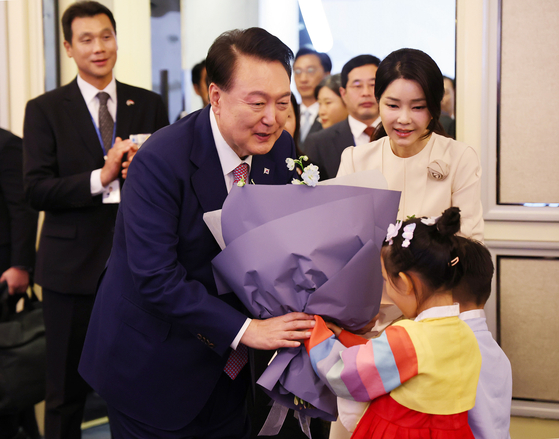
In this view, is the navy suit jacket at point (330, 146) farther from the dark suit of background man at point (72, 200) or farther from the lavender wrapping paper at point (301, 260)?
the lavender wrapping paper at point (301, 260)

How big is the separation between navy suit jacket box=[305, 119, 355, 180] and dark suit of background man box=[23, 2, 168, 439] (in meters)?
0.91

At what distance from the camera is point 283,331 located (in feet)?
3.73

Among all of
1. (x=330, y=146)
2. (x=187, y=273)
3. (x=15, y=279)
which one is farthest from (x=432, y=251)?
(x=15, y=279)

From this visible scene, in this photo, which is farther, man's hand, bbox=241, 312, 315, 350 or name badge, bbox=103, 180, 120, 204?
name badge, bbox=103, 180, 120, 204

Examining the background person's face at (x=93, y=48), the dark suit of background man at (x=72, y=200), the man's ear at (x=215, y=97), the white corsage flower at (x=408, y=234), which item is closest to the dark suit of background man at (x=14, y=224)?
the dark suit of background man at (x=72, y=200)

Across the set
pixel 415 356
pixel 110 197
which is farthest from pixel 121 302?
pixel 110 197

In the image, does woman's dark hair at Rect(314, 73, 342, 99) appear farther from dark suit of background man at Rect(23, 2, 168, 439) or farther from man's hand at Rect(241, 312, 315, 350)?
man's hand at Rect(241, 312, 315, 350)

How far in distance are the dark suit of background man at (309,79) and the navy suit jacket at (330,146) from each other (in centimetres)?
21

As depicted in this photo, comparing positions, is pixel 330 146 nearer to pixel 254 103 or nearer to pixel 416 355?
pixel 254 103

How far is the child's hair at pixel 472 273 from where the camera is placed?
1283mm

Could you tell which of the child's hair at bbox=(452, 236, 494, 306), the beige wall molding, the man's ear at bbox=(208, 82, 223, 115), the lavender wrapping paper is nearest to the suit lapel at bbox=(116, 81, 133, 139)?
the man's ear at bbox=(208, 82, 223, 115)

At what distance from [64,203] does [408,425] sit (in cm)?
163

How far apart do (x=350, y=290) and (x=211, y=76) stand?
609 mm

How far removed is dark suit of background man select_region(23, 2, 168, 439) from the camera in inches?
87.0
